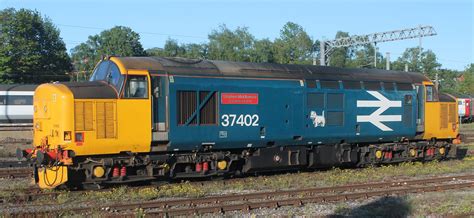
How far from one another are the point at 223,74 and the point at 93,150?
4248 mm

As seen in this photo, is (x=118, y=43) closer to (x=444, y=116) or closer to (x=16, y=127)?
(x=16, y=127)

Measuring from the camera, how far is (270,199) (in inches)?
471

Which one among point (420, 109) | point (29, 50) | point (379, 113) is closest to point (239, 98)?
point (379, 113)

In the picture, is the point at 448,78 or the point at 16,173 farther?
the point at 448,78

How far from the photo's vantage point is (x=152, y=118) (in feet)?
43.5

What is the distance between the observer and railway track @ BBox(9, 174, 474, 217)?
1023 cm

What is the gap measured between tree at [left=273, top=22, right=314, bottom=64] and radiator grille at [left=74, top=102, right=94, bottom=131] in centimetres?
6958

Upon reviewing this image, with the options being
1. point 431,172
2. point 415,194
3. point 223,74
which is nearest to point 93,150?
point 223,74

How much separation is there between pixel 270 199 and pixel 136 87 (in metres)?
4.36

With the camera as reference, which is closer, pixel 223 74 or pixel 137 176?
pixel 137 176

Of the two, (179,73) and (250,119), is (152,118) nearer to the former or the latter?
(179,73)

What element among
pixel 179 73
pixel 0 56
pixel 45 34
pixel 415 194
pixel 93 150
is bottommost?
pixel 415 194

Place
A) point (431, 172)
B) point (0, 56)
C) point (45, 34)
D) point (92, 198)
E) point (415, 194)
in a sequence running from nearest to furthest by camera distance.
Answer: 1. point (92, 198)
2. point (415, 194)
3. point (431, 172)
4. point (0, 56)
5. point (45, 34)

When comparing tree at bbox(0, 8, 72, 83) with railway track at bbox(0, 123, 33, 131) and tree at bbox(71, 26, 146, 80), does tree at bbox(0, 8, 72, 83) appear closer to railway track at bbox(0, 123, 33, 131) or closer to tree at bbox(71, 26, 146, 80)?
tree at bbox(71, 26, 146, 80)
